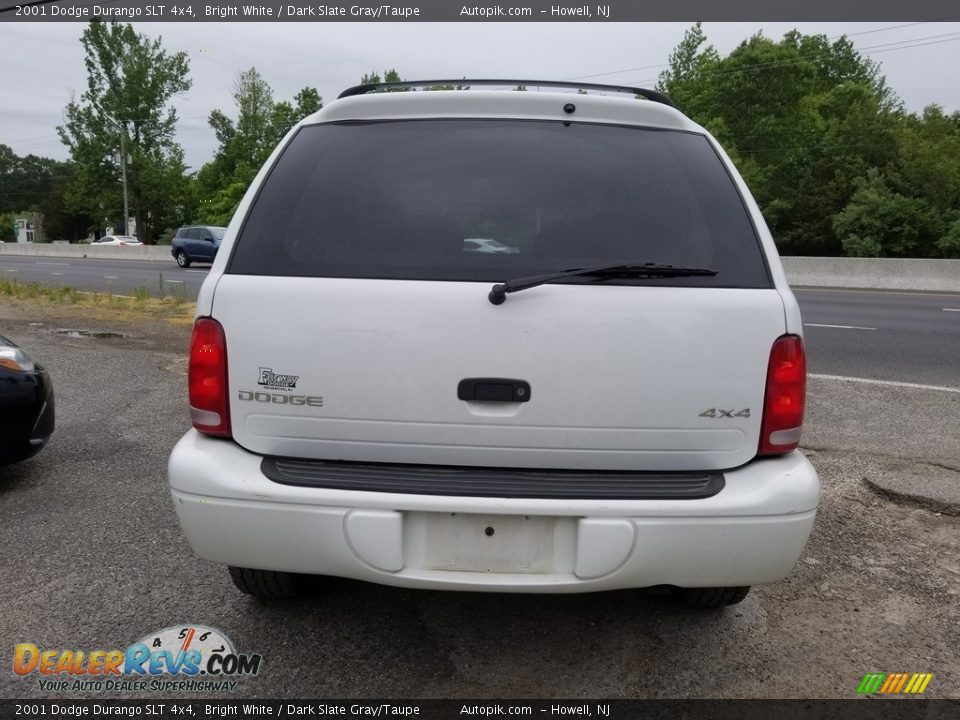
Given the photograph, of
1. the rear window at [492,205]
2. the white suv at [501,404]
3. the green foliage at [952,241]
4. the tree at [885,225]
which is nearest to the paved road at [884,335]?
the rear window at [492,205]

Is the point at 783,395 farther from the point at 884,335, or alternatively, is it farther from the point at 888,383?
the point at 884,335

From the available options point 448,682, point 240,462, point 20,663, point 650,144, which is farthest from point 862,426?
point 20,663

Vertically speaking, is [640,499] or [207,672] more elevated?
[640,499]

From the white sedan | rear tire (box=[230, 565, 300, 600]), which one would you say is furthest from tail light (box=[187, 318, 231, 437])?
the white sedan

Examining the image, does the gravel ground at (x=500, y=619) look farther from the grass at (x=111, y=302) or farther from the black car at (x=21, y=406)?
the grass at (x=111, y=302)

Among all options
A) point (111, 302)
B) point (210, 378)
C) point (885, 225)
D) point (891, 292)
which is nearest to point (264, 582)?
point (210, 378)

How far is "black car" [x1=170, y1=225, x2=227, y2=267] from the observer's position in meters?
28.0

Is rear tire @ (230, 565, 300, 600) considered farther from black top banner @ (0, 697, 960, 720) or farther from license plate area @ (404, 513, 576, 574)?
license plate area @ (404, 513, 576, 574)

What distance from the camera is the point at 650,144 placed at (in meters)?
2.42

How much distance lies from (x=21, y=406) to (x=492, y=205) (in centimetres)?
286

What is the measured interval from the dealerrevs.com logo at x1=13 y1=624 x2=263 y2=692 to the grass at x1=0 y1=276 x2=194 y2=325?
8.68 m

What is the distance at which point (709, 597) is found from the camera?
265 cm

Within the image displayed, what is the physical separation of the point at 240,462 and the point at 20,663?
1069 millimetres

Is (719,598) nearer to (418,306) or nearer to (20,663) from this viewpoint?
(418,306)
